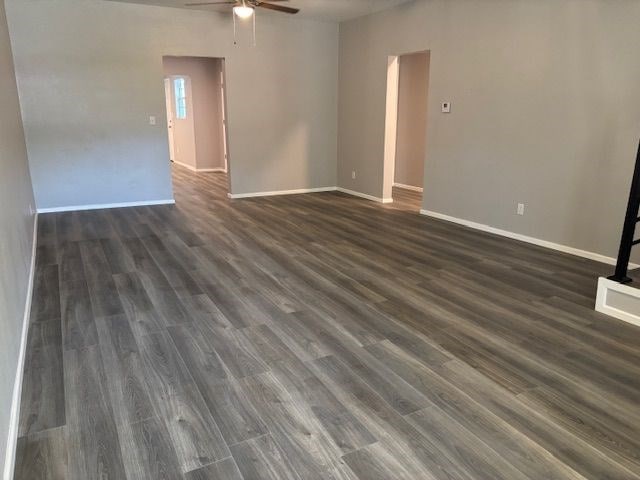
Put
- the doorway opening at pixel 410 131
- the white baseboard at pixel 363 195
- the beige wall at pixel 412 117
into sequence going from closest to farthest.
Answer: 1. the white baseboard at pixel 363 195
2. the doorway opening at pixel 410 131
3. the beige wall at pixel 412 117

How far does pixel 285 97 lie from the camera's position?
24.4 ft

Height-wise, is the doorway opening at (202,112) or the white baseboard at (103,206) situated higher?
the doorway opening at (202,112)

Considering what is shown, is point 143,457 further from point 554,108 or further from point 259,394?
point 554,108

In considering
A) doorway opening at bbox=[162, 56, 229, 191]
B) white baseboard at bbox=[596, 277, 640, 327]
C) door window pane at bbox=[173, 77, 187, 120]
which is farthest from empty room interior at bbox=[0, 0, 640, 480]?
door window pane at bbox=[173, 77, 187, 120]

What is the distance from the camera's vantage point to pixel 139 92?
6395mm

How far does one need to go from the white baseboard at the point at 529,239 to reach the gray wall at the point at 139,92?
2.93 metres

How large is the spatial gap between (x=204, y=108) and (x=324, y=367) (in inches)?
359

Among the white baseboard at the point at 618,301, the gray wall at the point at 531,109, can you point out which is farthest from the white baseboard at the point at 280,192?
the white baseboard at the point at 618,301

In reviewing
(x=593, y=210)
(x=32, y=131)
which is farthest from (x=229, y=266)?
(x=32, y=131)

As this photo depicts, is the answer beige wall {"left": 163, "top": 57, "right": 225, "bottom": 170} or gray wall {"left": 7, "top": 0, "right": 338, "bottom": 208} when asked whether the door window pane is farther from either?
gray wall {"left": 7, "top": 0, "right": 338, "bottom": 208}

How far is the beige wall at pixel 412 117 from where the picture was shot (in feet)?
25.6

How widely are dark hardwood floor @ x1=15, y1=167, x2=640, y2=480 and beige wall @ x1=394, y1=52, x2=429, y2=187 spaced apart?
3847mm

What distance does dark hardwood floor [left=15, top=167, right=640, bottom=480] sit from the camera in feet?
5.87

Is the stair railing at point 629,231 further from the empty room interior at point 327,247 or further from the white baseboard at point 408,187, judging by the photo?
the white baseboard at point 408,187
